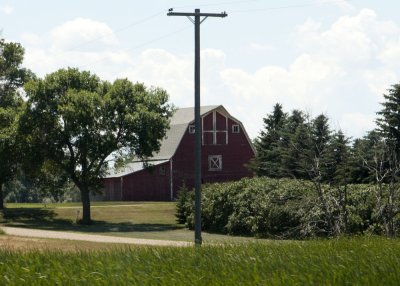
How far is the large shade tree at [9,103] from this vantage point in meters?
57.0

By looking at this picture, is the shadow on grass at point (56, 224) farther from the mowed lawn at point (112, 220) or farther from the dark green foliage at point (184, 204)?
the dark green foliage at point (184, 204)

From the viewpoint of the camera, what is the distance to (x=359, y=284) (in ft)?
36.7

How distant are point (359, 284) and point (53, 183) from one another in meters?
52.5

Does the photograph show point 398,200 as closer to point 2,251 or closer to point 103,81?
point 2,251

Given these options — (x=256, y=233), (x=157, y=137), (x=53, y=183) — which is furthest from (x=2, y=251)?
(x=53, y=183)

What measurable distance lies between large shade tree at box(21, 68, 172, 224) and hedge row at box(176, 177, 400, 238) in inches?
223

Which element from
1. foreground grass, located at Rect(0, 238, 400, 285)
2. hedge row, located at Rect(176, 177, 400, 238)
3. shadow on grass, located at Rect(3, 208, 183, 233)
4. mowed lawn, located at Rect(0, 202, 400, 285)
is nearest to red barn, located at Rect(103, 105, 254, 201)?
shadow on grass, located at Rect(3, 208, 183, 233)

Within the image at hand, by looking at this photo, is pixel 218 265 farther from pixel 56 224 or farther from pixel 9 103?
pixel 9 103

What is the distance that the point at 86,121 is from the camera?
177ft

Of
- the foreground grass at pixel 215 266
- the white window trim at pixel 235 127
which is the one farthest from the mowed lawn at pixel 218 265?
the white window trim at pixel 235 127

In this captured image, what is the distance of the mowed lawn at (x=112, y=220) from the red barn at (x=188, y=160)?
11047mm

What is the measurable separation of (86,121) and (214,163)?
2562 centimetres

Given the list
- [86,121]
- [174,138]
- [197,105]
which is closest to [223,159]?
[174,138]

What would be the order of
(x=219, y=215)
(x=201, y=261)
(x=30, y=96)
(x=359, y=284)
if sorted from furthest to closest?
(x=30, y=96) → (x=219, y=215) → (x=201, y=261) → (x=359, y=284)
